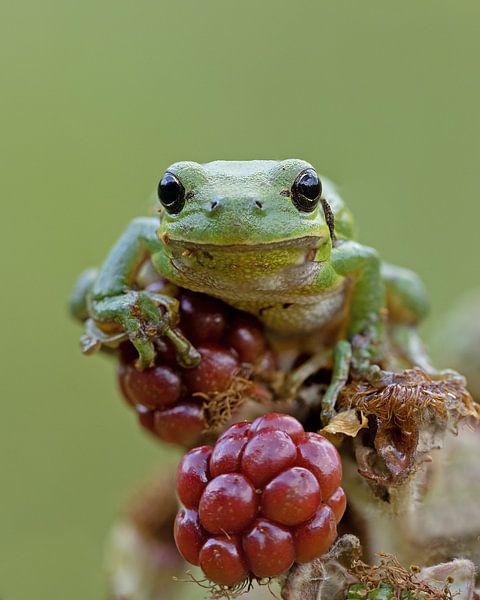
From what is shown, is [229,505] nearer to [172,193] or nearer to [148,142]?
[172,193]

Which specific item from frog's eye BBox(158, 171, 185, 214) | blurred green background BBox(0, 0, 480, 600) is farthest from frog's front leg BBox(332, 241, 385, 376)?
blurred green background BBox(0, 0, 480, 600)

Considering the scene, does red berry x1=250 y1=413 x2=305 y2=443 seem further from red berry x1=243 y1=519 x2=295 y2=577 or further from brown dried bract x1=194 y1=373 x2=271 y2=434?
brown dried bract x1=194 y1=373 x2=271 y2=434

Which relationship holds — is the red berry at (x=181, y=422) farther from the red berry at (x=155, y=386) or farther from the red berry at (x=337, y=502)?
the red berry at (x=337, y=502)

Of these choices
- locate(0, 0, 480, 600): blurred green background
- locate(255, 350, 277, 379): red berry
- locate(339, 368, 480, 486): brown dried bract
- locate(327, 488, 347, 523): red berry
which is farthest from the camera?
locate(0, 0, 480, 600): blurred green background

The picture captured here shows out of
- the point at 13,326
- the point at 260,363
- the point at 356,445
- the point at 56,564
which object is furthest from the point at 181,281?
the point at 13,326

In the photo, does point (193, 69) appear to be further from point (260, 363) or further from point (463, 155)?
point (260, 363)

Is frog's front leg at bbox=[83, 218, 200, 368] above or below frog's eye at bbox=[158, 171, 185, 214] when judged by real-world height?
below

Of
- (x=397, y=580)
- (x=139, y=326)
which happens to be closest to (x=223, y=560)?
(x=397, y=580)
